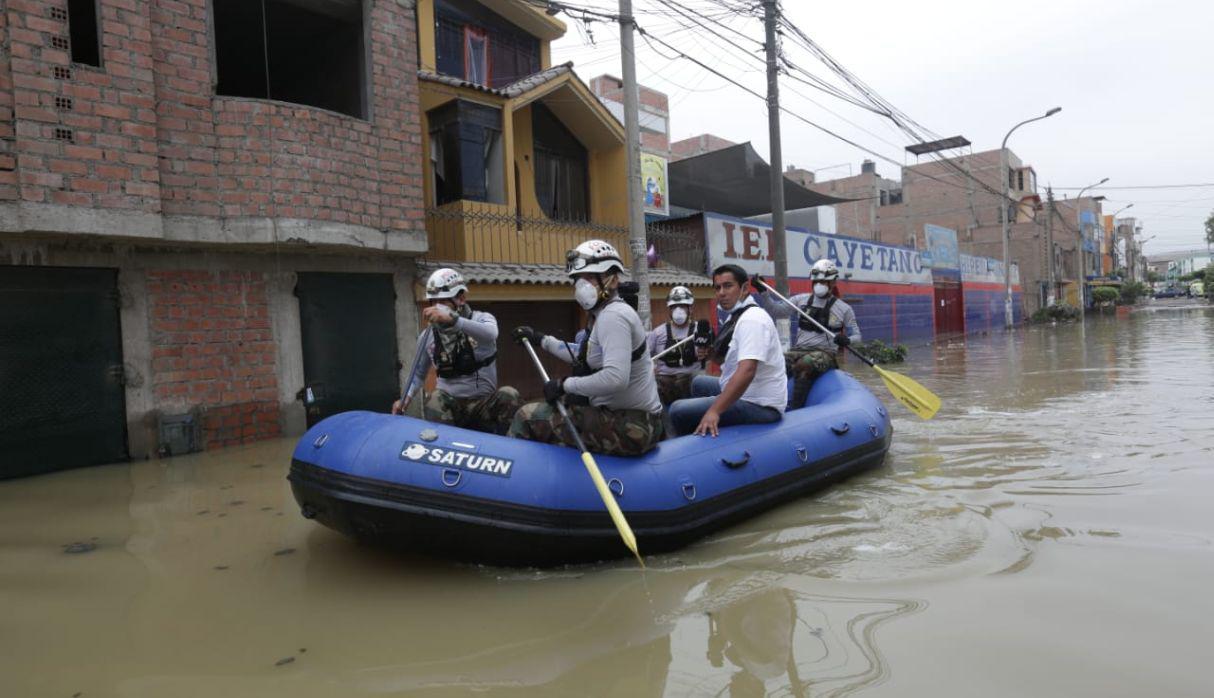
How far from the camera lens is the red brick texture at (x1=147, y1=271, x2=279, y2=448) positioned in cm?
738

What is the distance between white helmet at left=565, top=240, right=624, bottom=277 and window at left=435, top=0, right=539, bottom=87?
9.68 meters

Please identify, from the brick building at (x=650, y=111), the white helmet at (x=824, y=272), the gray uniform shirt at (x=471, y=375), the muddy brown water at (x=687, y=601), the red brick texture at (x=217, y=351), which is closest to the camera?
the muddy brown water at (x=687, y=601)

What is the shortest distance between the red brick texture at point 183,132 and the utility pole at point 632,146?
268 centimetres

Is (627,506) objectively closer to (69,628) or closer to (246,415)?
(69,628)

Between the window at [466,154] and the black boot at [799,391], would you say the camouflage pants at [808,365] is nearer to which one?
the black boot at [799,391]

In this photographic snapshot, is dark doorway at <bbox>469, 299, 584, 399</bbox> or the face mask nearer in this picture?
the face mask

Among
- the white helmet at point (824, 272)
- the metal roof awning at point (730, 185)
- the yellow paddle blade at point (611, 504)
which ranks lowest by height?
the yellow paddle blade at point (611, 504)

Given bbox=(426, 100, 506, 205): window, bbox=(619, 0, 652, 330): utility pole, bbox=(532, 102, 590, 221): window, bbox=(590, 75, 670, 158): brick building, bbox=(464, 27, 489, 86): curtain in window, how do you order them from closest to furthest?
bbox=(619, 0, 652, 330): utility pole < bbox=(426, 100, 506, 205): window < bbox=(464, 27, 489, 86): curtain in window < bbox=(532, 102, 590, 221): window < bbox=(590, 75, 670, 158): brick building

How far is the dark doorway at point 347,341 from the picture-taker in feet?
27.7

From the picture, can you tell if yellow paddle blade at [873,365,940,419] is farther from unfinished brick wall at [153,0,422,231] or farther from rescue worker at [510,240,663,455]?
unfinished brick wall at [153,0,422,231]

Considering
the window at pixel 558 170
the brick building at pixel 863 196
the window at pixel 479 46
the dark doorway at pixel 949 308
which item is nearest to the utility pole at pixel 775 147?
the window at pixel 558 170

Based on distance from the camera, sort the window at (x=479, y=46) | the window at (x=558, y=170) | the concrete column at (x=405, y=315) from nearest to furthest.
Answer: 1. the concrete column at (x=405, y=315)
2. the window at (x=479, y=46)
3. the window at (x=558, y=170)

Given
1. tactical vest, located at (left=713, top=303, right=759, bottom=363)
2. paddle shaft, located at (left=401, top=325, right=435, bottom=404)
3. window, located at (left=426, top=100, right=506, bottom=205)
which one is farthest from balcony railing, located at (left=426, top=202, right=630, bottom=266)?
tactical vest, located at (left=713, top=303, right=759, bottom=363)

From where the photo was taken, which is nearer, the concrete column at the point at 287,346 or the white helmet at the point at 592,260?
the white helmet at the point at 592,260
